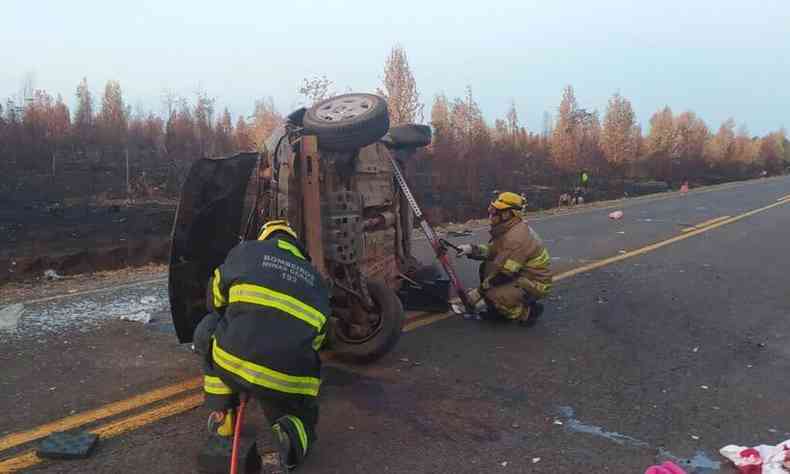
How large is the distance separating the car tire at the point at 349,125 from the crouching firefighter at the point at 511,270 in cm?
158

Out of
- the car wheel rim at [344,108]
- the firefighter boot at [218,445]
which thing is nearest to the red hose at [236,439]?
the firefighter boot at [218,445]

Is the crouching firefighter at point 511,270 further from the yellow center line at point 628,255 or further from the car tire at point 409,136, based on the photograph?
the car tire at point 409,136

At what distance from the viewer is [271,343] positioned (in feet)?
9.75

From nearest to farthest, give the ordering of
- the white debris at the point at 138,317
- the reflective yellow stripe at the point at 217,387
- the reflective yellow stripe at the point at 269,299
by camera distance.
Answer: the reflective yellow stripe at the point at 269,299
the reflective yellow stripe at the point at 217,387
the white debris at the point at 138,317

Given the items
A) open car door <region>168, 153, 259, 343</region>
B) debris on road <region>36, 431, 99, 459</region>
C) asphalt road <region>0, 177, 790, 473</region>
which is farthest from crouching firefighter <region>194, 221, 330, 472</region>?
open car door <region>168, 153, 259, 343</region>

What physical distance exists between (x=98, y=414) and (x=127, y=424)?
0.27 m

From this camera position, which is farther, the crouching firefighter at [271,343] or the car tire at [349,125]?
the car tire at [349,125]

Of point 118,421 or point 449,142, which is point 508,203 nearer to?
point 118,421

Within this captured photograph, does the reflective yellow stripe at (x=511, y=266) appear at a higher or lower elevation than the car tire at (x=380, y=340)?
higher

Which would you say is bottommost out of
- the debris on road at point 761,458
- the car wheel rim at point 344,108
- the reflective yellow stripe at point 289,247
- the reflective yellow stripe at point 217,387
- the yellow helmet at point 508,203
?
the debris on road at point 761,458

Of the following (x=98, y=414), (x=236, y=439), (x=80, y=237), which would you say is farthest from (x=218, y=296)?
(x=80, y=237)

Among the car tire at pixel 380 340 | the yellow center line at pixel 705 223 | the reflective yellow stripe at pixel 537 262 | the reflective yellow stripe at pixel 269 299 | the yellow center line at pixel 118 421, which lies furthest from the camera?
the yellow center line at pixel 705 223

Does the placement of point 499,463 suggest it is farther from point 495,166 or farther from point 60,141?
point 60,141

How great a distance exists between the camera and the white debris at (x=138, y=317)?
5.95 meters
